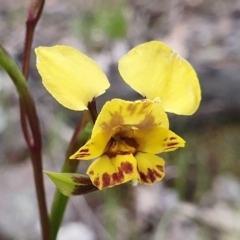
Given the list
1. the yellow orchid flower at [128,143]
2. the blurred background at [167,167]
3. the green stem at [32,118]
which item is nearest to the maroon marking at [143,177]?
the yellow orchid flower at [128,143]

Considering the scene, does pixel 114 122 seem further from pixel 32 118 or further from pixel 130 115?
pixel 32 118

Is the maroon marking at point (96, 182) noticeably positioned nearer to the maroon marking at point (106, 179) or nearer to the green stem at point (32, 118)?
the maroon marking at point (106, 179)

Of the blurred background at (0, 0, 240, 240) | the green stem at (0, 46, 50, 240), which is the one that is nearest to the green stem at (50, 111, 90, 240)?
the green stem at (0, 46, 50, 240)

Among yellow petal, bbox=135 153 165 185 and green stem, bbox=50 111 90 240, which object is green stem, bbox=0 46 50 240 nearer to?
green stem, bbox=50 111 90 240

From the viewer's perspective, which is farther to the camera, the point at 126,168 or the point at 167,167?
the point at 167,167

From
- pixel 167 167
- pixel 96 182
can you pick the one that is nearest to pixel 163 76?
pixel 96 182

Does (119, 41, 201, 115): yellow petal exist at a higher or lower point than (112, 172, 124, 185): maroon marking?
higher

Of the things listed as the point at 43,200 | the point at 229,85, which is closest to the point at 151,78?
the point at 43,200

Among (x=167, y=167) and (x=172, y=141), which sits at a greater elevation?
(x=172, y=141)
